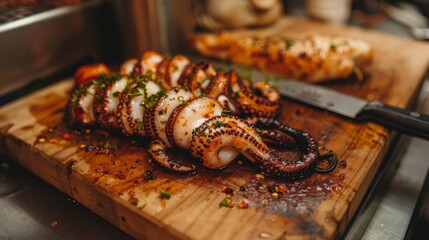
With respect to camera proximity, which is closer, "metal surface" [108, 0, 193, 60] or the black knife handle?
the black knife handle

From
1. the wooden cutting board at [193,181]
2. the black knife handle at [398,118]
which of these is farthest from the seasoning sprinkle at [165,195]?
the black knife handle at [398,118]

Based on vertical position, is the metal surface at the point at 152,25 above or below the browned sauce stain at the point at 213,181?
above

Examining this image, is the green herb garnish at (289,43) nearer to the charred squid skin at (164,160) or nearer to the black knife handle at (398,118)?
the black knife handle at (398,118)

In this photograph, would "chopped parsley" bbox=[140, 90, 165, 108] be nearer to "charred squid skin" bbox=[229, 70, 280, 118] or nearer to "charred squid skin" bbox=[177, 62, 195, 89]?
"charred squid skin" bbox=[177, 62, 195, 89]

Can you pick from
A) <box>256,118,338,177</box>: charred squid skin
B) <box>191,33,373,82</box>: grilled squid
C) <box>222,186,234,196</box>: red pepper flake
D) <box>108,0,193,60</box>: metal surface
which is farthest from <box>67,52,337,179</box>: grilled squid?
<box>108,0,193,60</box>: metal surface

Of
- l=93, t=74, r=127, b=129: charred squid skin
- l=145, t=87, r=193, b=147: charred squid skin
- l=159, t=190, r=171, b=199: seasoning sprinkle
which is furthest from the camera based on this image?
l=93, t=74, r=127, b=129: charred squid skin

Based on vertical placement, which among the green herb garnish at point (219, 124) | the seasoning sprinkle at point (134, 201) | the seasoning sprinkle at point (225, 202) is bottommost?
the seasoning sprinkle at point (225, 202)

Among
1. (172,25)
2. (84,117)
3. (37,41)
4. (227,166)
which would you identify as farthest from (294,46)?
(37,41)
